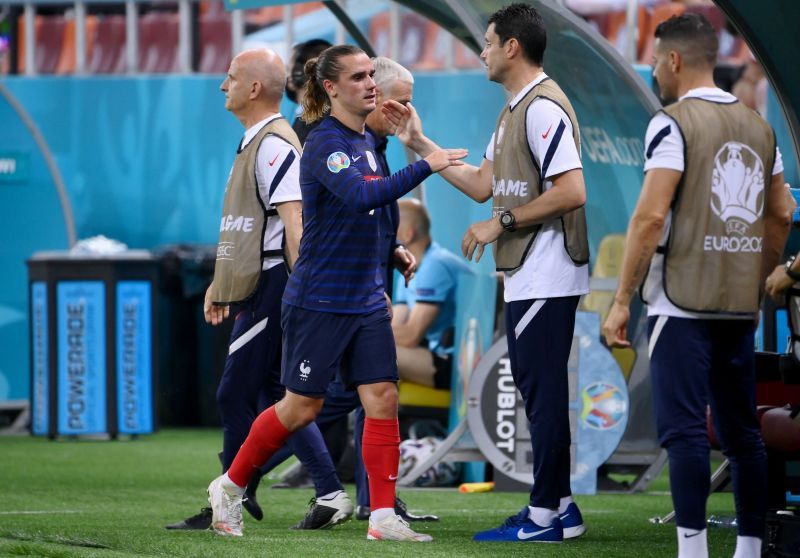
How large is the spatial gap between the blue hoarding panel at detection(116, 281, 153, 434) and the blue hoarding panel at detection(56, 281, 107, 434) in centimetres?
13

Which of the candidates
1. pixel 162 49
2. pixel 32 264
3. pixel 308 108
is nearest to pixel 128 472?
pixel 32 264

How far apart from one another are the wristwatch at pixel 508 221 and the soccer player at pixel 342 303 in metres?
0.26

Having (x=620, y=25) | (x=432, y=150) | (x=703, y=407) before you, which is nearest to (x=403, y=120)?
(x=432, y=150)

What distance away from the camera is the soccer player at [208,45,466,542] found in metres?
5.78

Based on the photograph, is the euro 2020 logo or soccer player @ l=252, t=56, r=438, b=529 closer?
the euro 2020 logo

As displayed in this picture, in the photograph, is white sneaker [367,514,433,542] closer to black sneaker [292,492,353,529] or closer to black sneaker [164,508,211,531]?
black sneaker [292,492,353,529]

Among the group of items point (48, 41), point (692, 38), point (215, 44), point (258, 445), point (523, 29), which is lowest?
point (258, 445)

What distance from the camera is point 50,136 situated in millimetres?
13922

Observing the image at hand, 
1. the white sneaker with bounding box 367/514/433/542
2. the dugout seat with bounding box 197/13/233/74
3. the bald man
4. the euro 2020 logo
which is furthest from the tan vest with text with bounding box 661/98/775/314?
the dugout seat with bounding box 197/13/233/74

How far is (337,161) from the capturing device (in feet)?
18.7

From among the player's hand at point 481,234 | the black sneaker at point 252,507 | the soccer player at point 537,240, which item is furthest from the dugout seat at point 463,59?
the player's hand at point 481,234

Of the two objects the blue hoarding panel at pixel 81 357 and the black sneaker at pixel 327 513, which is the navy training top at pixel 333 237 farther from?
the blue hoarding panel at pixel 81 357

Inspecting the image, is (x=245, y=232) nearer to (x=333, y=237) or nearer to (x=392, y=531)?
(x=333, y=237)

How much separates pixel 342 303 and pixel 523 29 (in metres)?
1.20
